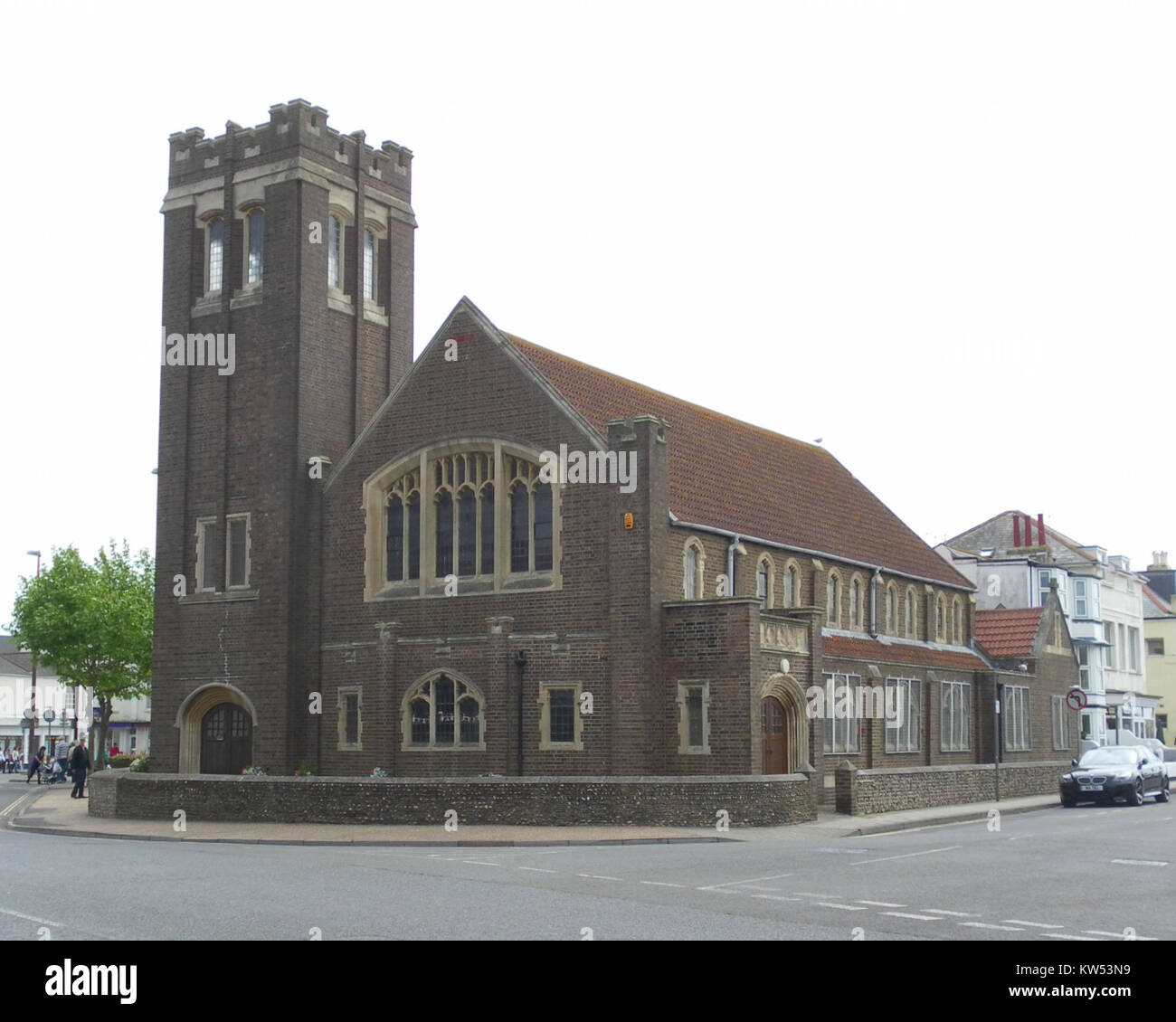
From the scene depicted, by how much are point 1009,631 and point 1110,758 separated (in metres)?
13.1

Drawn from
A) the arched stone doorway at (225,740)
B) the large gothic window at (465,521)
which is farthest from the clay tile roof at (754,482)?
the arched stone doorway at (225,740)

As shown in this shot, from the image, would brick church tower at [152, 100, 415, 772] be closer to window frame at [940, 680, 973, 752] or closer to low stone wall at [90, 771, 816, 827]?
low stone wall at [90, 771, 816, 827]

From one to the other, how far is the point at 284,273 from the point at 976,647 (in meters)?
27.8

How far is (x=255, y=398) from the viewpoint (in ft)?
121

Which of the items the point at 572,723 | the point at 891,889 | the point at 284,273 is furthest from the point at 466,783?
the point at 284,273

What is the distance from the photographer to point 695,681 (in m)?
30.7

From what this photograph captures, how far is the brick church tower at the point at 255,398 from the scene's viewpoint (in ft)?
118

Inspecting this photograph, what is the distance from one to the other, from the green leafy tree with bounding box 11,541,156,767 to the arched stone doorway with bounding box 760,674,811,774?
3187cm

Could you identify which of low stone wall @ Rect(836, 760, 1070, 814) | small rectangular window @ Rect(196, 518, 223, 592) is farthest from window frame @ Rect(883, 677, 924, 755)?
small rectangular window @ Rect(196, 518, 223, 592)

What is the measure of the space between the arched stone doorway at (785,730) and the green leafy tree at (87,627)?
31872mm

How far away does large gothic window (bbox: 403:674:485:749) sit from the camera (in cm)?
3316

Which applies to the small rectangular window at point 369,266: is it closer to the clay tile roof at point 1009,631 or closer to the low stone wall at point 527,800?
the low stone wall at point 527,800

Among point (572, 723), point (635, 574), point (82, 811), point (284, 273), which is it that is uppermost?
point (284, 273)
